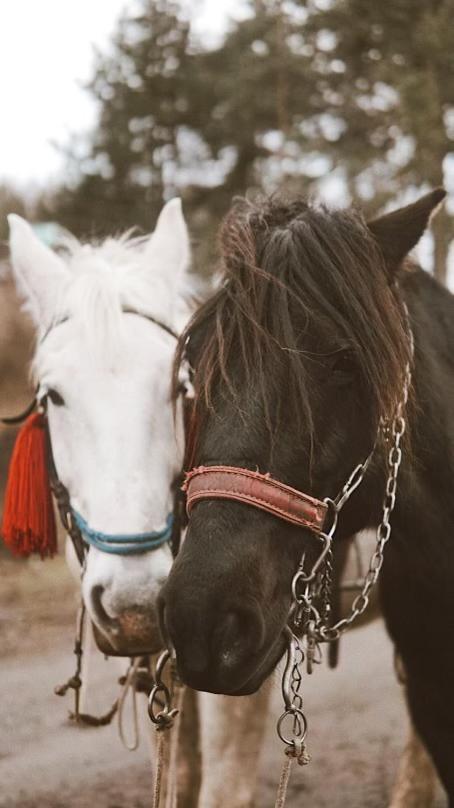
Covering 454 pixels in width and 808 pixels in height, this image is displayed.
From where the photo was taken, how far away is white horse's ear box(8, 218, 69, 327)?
122 inches

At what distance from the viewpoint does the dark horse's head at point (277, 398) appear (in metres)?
1.78

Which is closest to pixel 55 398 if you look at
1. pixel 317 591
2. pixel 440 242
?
pixel 317 591

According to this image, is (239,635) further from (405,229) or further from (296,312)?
(405,229)

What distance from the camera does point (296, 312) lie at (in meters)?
2.05

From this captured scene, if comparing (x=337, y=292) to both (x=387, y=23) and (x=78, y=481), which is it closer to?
(x=78, y=481)

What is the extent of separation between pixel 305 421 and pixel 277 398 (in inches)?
3.3

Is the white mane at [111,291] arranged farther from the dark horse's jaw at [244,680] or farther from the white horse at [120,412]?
the dark horse's jaw at [244,680]

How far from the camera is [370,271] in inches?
85.2

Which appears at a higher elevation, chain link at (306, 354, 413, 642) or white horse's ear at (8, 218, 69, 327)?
white horse's ear at (8, 218, 69, 327)

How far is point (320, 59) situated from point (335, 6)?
6.42 feet

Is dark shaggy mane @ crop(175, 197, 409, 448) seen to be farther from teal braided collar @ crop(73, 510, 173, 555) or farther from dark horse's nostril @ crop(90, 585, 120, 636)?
dark horse's nostril @ crop(90, 585, 120, 636)

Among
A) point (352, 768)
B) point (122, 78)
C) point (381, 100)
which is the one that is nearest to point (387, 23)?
point (381, 100)

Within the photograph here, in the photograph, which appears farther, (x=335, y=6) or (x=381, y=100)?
(x=381, y=100)

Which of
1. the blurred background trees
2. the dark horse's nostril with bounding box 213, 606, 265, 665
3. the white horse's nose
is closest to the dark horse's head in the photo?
the dark horse's nostril with bounding box 213, 606, 265, 665
